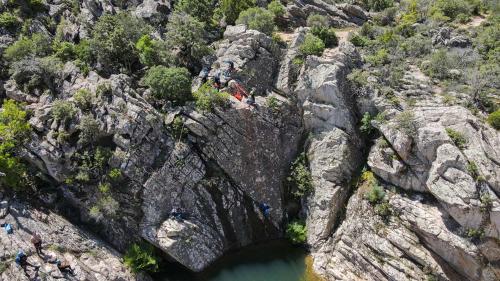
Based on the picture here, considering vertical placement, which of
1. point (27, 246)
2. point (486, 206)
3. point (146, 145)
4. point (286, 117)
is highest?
point (486, 206)

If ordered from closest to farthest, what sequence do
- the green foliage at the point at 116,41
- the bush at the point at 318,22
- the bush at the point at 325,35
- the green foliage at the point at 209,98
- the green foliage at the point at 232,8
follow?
the green foliage at the point at 209,98
the green foliage at the point at 116,41
the bush at the point at 325,35
the bush at the point at 318,22
the green foliage at the point at 232,8

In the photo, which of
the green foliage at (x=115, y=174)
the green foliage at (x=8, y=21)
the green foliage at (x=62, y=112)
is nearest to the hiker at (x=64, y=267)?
the green foliage at (x=115, y=174)

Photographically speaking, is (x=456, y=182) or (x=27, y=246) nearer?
(x=27, y=246)

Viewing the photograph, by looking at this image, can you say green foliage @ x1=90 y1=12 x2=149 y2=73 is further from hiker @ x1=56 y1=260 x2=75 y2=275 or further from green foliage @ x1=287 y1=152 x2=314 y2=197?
green foliage @ x1=287 y1=152 x2=314 y2=197

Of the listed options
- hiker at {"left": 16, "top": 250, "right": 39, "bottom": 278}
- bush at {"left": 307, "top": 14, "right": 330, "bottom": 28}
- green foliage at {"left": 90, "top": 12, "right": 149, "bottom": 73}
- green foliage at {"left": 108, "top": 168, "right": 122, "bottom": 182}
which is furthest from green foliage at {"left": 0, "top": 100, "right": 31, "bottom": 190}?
bush at {"left": 307, "top": 14, "right": 330, "bottom": 28}

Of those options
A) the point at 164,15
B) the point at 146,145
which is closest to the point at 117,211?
the point at 146,145

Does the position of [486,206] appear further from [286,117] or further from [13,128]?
[13,128]

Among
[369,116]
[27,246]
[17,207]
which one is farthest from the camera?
[369,116]

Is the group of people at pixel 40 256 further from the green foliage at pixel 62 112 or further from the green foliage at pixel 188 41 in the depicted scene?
the green foliage at pixel 188 41
